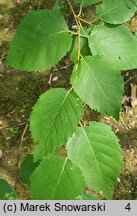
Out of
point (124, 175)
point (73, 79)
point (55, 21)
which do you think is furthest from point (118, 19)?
point (124, 175)

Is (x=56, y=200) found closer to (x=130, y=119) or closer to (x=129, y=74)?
(x=130, y=119)

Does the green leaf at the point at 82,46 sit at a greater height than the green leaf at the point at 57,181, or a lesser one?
greater

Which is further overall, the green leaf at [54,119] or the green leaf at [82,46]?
the green leaf at [82,46]

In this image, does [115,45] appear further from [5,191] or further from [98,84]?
[5,191]

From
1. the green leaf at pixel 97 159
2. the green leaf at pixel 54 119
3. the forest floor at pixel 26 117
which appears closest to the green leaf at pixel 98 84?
the green leaf at pixel 54 119

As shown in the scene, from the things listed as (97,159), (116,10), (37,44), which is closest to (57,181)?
(97,159)

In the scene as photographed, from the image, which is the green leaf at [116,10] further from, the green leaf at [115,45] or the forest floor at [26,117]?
the forest floor at [26,117]
